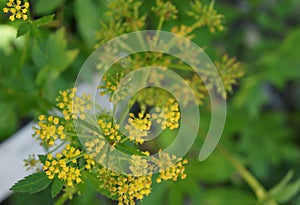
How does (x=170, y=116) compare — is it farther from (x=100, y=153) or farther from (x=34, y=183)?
(x=34, y=183)

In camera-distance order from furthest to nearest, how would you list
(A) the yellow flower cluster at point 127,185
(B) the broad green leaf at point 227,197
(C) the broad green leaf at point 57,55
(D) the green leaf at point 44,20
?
(B) the broad green leaf at point 227,197
(C) the broad green leaf at point 57,55
(D) the green leaf at point 44,20
(A) the yellow flower cluster at point 127,185

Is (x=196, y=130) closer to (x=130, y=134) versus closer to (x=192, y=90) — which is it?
(x=192, y=90)

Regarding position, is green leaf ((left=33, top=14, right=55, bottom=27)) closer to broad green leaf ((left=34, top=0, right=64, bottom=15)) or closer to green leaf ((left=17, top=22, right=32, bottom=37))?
green leaf ((left=17, top=22, right=32, bottom=37))

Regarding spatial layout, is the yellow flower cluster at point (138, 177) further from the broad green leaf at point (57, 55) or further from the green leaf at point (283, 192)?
the green leaf at point (283, 192)

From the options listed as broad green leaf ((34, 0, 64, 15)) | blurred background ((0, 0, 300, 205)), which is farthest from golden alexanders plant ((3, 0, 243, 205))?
broad green leaf ((34, 0, 64, 15))

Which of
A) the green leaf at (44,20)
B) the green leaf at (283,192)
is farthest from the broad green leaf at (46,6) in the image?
the green leaf at (283,192)

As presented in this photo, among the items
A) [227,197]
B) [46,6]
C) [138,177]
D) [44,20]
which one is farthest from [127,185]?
[227,197]

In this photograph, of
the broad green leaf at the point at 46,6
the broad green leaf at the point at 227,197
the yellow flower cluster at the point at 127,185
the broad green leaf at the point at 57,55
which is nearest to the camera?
the yellow flower cluster at the point at 127,185

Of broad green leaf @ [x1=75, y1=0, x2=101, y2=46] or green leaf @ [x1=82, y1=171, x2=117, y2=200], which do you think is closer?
green leaf @ [x1=82, y1=171, x2=117, y2=200]
